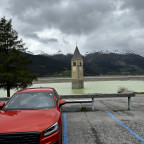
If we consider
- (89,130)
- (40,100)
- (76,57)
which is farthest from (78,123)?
(76,57)

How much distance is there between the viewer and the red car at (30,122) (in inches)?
116

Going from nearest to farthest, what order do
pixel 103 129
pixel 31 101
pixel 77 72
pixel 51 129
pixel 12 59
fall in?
pixel 51 129
pixel 31 101
pixel 103 129
pixel 12 59
pixel 77 72

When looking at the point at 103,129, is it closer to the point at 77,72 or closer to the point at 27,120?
the point at 27,120

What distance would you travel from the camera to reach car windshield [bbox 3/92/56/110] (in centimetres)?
422

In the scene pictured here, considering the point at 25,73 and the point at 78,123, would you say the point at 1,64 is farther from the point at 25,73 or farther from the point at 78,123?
the point at 78,123

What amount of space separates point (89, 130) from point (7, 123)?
2.98 meters

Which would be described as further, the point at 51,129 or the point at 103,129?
the point at 103,129

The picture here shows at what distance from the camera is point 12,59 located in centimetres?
1684

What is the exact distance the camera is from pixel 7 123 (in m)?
3.23

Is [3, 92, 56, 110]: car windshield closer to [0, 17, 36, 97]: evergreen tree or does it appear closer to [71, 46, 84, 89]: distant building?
[0, 17, 36, 97]: evergreen tree

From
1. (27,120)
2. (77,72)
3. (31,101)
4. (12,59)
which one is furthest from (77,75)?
(27,120)

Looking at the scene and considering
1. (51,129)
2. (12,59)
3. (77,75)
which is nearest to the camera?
(51,129)

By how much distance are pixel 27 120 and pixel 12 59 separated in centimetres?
1481

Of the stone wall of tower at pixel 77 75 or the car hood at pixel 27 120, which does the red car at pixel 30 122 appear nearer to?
the car hood at pixel 27 120
